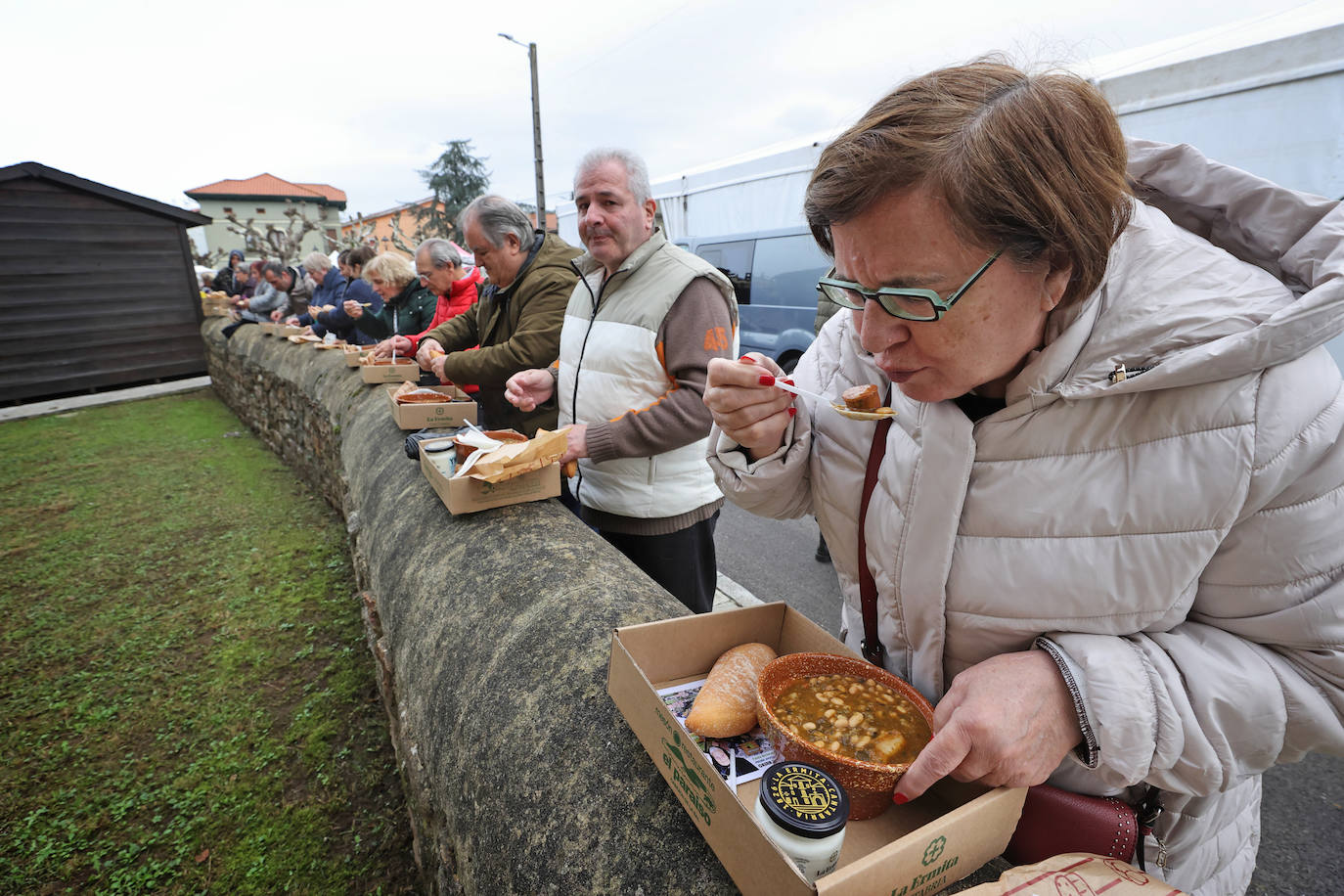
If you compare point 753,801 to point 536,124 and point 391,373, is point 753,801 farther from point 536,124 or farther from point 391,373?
point 536,124

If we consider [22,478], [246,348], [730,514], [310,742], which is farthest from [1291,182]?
[22,478]

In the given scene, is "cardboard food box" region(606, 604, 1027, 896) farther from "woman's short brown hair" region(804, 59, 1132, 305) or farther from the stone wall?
"woman's short brown hair" region(804, 59, 1132, 305)

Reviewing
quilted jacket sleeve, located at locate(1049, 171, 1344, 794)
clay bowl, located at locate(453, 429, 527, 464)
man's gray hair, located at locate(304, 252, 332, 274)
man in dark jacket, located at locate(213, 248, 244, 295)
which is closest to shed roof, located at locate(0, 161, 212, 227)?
man in dark jacket, located at locate(213, 248, 244, 295)

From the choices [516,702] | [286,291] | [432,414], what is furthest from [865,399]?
[286,291]

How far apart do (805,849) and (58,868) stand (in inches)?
127

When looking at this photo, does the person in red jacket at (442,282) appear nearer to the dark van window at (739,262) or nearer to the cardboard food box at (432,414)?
the cardboard food box at (432,414)

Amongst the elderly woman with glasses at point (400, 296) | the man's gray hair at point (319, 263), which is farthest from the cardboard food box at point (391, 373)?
the man's gray hair at point (319, 263)

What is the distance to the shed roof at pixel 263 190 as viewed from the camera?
4228 cm

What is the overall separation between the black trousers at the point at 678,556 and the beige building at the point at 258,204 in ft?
156

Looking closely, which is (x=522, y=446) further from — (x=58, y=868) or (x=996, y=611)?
(x=58, y=868)

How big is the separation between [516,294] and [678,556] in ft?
5.82

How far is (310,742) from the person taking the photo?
2943 millimetres

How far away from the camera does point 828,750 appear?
A: 972 mm

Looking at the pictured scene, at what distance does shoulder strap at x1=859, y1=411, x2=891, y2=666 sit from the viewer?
1.20 metres
